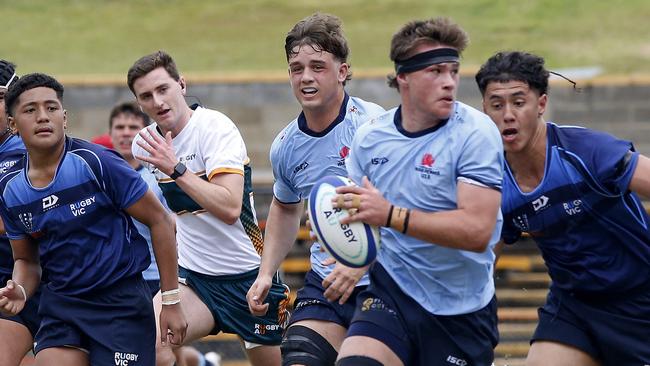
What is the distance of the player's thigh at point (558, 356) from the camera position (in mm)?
6328

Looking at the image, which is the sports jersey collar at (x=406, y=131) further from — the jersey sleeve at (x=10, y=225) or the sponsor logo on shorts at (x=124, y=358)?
the jersey sleeve at (x=10, y=225)

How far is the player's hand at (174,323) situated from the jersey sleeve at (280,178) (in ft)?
2.83

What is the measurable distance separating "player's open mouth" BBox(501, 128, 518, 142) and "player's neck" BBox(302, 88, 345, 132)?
3.29ft

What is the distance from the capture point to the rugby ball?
5621mm

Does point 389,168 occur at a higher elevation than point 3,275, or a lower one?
higher

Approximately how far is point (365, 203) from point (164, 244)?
151cm

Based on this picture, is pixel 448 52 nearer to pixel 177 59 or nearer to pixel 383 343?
pixel 383 343

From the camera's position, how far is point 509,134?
6.22 metres

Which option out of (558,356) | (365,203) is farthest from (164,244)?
(558,356)

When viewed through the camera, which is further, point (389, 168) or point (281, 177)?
point (281, 177)

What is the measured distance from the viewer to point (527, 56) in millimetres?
6293

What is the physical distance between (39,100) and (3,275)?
1304 mm

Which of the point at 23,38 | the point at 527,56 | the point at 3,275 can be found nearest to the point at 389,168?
the point at 527,56

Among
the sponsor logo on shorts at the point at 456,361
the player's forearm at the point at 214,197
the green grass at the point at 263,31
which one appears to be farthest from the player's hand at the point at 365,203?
the green grass at the point at 263,31
